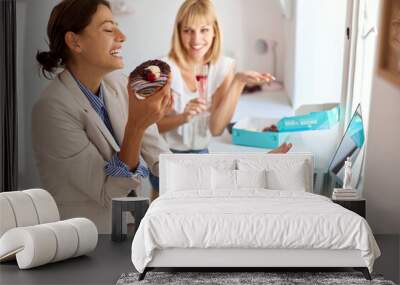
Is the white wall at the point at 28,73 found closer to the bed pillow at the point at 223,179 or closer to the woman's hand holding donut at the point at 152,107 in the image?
the woman's hand holding donut at the point at 152,107

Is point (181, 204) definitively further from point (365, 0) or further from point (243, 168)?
point (365, 0)

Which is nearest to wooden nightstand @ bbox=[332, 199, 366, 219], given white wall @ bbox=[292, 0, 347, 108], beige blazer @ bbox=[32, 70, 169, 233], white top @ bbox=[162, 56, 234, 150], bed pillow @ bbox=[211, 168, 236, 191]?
bed pillow @ bbox=[211, 168, 236, 191]

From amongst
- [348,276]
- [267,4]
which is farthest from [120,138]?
[348,276]

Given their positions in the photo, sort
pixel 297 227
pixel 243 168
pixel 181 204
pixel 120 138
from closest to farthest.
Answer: pixel 297 227 → pixel 181 204 → pixel 243 168 → pixel 120 138

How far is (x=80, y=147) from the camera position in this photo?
25.7ft

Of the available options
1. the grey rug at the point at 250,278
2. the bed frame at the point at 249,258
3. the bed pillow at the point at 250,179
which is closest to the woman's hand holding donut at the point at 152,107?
the bed pillow at the point at 250,179

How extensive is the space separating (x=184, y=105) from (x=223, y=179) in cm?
114

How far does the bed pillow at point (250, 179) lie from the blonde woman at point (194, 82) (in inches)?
34.9

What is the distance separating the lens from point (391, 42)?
7758mm

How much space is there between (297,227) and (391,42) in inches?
119

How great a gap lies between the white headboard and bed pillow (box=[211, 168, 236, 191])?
282 mm

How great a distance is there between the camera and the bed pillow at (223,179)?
7.06 m

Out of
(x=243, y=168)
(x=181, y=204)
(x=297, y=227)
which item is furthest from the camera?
(x=243, y=168)

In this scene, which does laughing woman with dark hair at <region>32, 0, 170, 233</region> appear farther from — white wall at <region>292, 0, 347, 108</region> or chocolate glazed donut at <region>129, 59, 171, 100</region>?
white wall at <region>292, 0, 347, 108</region>
